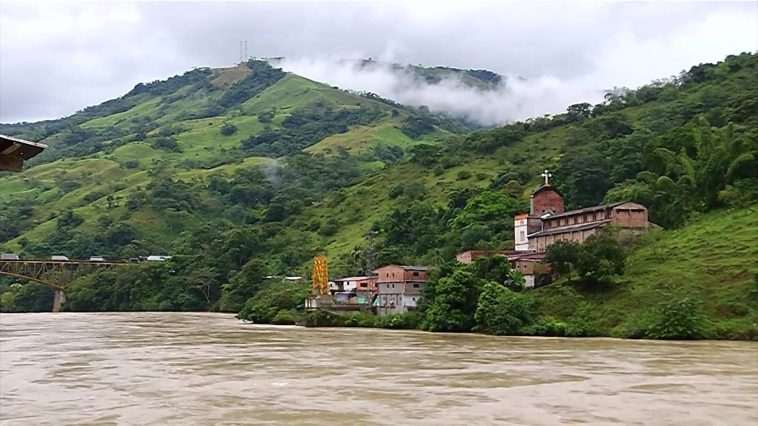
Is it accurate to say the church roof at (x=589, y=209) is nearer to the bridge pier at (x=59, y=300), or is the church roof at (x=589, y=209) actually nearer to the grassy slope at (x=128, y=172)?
the bridge pier at (x=59, y=300)

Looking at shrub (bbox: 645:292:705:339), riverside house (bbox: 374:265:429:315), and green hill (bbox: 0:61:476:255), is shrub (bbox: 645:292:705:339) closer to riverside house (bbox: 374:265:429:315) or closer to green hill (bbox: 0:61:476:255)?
riverside house (bbox: 374:265:429:315)

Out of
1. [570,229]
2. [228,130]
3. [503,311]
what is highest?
[228,130]

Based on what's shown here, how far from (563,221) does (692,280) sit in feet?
51.7

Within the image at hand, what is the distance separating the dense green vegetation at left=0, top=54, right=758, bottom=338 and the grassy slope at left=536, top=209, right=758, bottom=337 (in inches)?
4.9

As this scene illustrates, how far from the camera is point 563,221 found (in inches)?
2311

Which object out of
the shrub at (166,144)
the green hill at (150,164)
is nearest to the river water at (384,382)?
the green hill at (150,164)

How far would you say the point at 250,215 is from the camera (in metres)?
123

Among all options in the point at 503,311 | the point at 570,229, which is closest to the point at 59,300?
the point at 570,229

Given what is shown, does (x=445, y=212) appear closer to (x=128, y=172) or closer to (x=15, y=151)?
(x=15, y=151)

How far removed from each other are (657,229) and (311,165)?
99.2 metres

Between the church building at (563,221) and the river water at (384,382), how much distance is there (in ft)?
48.5

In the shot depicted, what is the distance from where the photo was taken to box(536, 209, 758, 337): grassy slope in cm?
4069

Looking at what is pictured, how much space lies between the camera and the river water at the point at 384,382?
18.9 m

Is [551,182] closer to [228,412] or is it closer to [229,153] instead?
[228,412]
